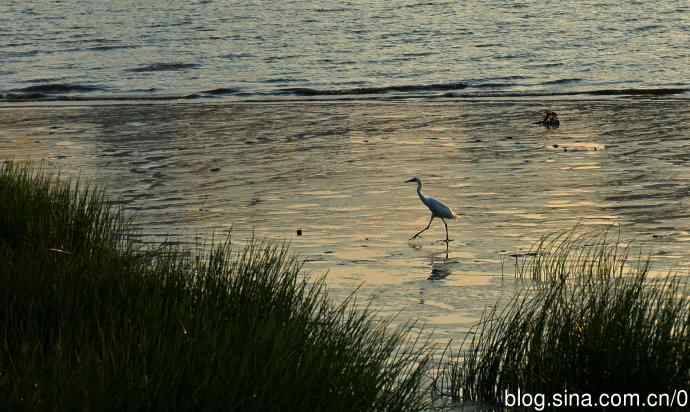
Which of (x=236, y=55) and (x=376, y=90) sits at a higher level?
(x=376, y=90)

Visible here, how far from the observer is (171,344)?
595 centimetres

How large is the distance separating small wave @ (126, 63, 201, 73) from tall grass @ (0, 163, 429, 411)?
32.3m

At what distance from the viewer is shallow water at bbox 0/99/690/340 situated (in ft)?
38.5

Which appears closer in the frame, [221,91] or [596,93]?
[596,93]

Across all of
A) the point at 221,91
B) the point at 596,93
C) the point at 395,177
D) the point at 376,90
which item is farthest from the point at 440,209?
the point at 221,91

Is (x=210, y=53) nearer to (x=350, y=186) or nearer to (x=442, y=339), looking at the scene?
(x=350, y=186)

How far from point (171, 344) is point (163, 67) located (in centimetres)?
3603

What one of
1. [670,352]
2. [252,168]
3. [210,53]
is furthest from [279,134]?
[210,53]

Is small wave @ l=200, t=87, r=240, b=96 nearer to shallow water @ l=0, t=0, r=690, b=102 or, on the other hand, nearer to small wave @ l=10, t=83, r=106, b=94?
shallow water @ l=0, t=0, r=690, b=102

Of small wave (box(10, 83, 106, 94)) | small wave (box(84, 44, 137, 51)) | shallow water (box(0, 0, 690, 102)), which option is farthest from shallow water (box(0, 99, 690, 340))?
small wave (box(84, 44, 137, 51))

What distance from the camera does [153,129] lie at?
2441 cm

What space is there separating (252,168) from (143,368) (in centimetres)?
1292

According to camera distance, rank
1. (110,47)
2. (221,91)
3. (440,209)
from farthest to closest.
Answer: (110,47), (221,91), (440,209)

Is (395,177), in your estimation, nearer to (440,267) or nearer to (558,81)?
(440,267)
